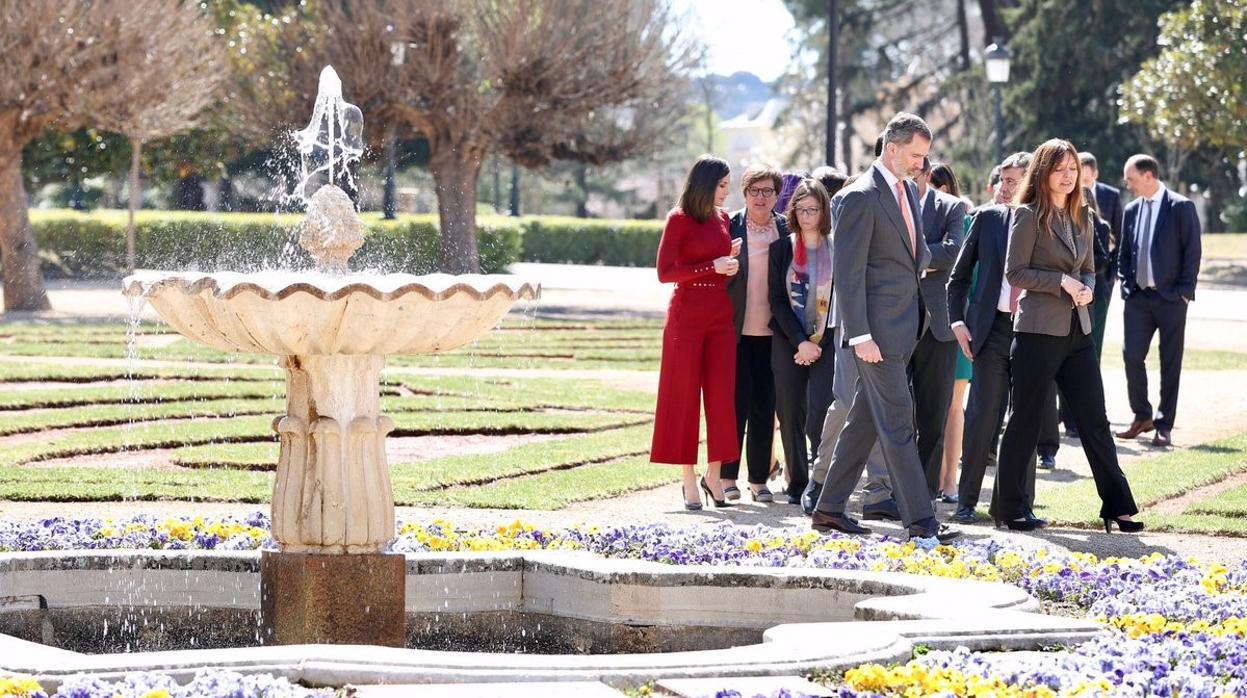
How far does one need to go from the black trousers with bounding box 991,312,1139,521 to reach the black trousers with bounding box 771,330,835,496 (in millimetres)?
1166

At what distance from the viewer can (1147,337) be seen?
1248 cm

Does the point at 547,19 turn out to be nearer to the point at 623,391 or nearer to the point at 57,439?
the point at 623,391

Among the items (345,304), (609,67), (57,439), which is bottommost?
(57,439)

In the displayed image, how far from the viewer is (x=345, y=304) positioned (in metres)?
5.70

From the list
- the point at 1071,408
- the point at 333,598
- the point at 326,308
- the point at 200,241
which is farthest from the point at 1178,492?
the point at 200,241

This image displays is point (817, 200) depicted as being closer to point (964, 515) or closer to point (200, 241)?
point (964, 515)

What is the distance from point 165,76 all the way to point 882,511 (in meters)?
18.7

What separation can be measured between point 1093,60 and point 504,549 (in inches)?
1560

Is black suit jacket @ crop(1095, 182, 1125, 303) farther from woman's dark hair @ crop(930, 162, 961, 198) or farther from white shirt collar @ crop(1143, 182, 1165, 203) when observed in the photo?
woman's dark hair @ crop(930, 162, 961, 198)

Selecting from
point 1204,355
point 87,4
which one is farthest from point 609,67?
point 1204,355

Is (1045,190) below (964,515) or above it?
above

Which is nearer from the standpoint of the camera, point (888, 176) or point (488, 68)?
point (888, 176)

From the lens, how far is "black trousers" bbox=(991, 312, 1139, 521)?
8445 mm

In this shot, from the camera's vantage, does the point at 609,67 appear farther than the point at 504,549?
Yes
